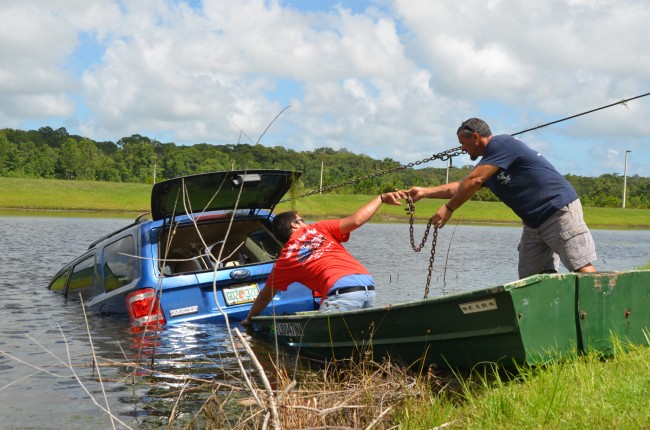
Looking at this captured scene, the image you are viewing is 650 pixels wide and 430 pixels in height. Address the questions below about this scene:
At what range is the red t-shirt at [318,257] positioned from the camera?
7168mm

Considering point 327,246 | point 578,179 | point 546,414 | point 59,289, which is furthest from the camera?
point 578,179

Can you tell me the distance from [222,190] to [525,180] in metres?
3.70

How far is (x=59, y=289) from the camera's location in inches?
498

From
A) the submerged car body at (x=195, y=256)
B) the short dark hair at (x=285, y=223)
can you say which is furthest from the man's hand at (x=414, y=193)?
the submerged car body at (x=195, y=256)

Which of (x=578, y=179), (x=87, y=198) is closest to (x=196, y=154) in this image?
(x=87, y=198)

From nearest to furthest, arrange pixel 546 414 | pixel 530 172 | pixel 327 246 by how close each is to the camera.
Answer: pixel 546 414 → pixel 530 172 → pixel 327 246

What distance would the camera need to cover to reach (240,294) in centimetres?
882

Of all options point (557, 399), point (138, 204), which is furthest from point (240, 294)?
point (138, 204)

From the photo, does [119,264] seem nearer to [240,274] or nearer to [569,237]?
[240,274]

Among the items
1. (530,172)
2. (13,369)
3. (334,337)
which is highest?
(530,172)

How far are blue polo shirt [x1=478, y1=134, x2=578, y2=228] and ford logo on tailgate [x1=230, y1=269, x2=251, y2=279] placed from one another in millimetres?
3037

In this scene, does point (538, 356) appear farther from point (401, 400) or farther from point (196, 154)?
point (196, 154)

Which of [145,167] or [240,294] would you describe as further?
[145,167]

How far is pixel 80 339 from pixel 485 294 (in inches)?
208
